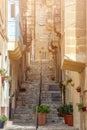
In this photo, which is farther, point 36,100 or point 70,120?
point 36,100

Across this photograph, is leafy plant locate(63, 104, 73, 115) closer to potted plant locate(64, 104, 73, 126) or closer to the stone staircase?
potted plant locate(64, 104, 73, 126)

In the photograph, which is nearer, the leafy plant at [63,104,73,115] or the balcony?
the balcony

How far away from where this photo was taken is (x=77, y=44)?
13.3 m

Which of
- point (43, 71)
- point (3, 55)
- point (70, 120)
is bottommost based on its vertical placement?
point (70, 120)

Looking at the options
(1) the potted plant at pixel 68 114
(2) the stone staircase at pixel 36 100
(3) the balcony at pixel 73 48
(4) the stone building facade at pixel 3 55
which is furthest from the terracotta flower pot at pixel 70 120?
(3) the balcony at pixel 73 48

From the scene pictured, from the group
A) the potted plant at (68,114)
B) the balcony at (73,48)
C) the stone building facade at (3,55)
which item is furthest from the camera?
the potted plant at (68,114)

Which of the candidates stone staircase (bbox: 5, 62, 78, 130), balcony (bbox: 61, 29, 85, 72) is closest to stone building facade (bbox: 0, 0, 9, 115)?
stone staircase (bbox: 5, 62, 78, 130)

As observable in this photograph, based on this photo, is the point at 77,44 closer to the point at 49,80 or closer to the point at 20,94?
the point at 20,94

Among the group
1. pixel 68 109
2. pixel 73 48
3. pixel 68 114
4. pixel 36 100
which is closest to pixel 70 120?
pixel 68 114

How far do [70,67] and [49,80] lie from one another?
14.6 metres

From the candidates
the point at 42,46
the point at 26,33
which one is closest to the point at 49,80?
the point at 26,33

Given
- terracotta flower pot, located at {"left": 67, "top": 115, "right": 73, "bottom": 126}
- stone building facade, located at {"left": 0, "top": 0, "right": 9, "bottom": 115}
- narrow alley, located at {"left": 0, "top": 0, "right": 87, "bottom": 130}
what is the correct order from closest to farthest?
narrow alley, located at {"left": 0, "top": 0, "right": 87, "bottom": 130} < stone building facade, located at {"left": 0, "top": 0, "right": 9, "bottom": 115} < terracotta flower pot, located at {"left": 67, "top": 115, "right": 73, "bottom": 126}

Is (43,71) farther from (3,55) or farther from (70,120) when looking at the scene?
(3,55)

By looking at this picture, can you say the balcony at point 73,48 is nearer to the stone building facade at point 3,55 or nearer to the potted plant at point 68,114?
the stone building facade at point 3,55
